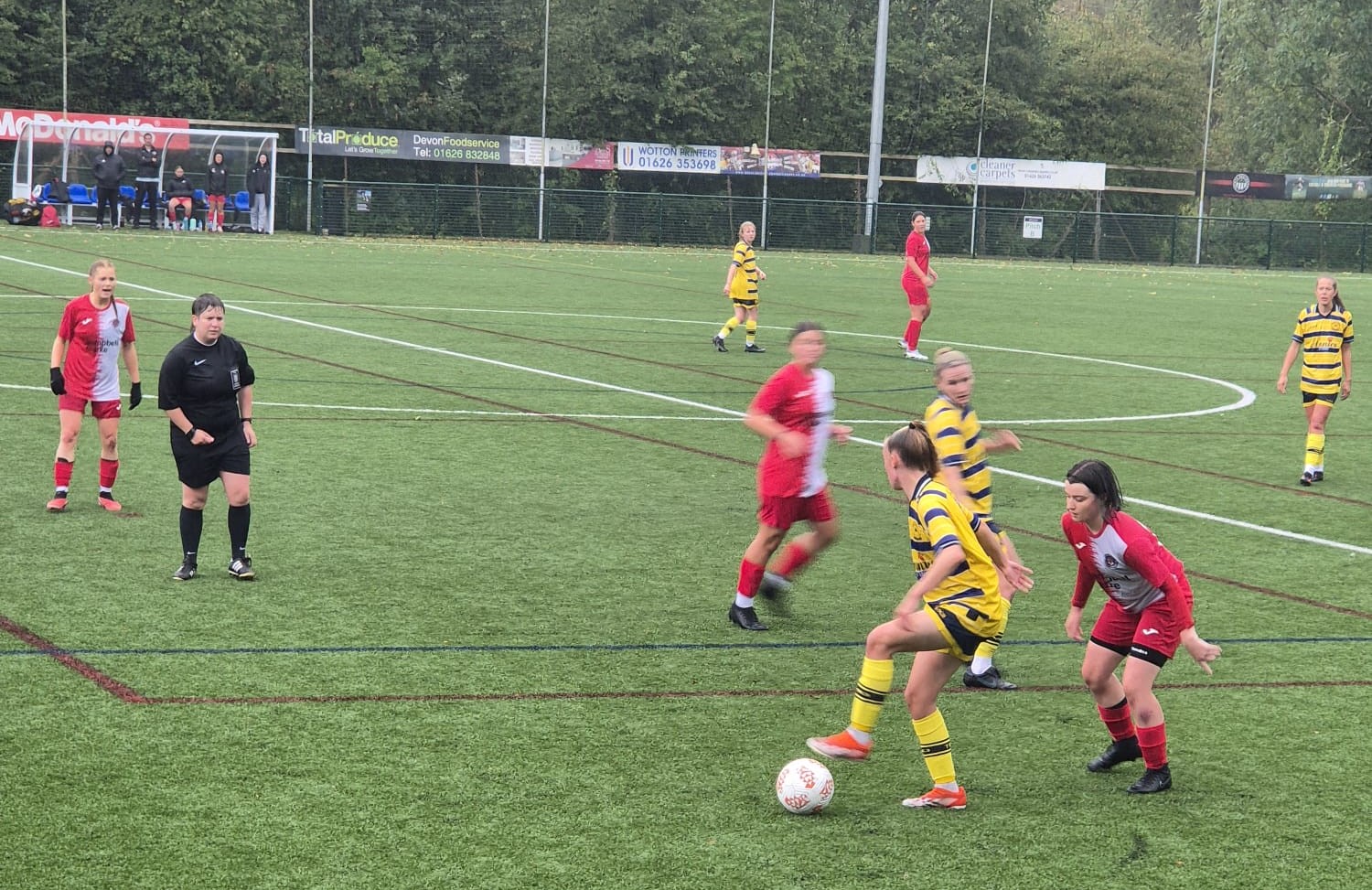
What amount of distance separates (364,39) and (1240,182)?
37.3m

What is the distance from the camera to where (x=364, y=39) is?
62594mm

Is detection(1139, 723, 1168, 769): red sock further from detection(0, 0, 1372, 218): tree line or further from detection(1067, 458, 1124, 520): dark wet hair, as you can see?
detection(0, 0, 1372, 218): tree line

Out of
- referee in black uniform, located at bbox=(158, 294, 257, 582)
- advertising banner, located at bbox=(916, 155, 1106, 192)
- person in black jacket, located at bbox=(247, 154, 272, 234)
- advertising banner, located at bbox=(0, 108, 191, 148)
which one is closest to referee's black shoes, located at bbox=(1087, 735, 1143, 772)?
referee in black uniform, located at bbox=(158, 294, 257, 582)

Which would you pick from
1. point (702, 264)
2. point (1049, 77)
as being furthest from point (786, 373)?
point (1049, 77)

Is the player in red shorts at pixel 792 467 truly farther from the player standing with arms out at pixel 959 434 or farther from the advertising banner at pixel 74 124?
the advertising banner at pixel 74 124

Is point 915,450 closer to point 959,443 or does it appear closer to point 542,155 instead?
point 959,443

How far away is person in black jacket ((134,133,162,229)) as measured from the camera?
159 feet

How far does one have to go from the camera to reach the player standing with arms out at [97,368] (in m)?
12.0

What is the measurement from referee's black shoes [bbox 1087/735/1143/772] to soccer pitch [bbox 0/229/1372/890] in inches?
4.5

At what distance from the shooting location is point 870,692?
6.84m

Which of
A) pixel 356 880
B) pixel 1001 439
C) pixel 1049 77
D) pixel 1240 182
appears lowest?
pixel 356 880

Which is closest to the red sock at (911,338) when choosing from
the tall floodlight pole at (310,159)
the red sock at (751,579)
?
the red sock at (751,579)

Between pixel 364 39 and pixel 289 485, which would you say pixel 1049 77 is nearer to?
pixel 364 39

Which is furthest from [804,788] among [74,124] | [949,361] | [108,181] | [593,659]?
[74,124]
